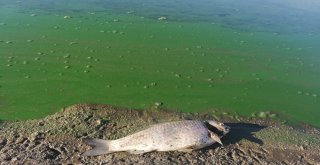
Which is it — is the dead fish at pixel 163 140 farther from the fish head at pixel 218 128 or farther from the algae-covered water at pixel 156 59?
the algae-covered water at pixel 156 59

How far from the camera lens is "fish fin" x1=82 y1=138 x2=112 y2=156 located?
464 cm

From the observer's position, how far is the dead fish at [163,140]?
4715 millimetres

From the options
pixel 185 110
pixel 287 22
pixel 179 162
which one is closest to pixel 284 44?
pixel 287 22

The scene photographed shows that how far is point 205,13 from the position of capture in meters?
10.6

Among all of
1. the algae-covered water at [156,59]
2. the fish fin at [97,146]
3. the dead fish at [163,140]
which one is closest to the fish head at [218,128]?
the dead fish at [163,140]

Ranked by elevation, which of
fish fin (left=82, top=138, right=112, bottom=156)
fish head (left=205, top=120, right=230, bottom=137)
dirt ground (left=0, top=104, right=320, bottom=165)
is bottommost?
dirt ground (left=0, top=104, right=320, bottom=165)

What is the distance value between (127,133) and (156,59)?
Result: 2523 mm

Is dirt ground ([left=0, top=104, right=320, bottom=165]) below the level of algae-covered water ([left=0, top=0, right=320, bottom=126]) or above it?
below

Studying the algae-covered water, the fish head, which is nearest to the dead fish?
the fish head

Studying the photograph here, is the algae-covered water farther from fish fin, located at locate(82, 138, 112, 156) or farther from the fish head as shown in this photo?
fish fin, located at locate(82, 138, 112, 156)

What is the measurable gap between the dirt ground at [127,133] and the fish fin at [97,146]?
2.9 inches

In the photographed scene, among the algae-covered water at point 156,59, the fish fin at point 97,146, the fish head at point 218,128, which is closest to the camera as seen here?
the fish fin at point 97,146

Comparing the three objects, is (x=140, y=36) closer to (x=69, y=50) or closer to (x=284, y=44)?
(x=69, y=50)

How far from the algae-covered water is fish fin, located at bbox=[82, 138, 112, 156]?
1110 mm
